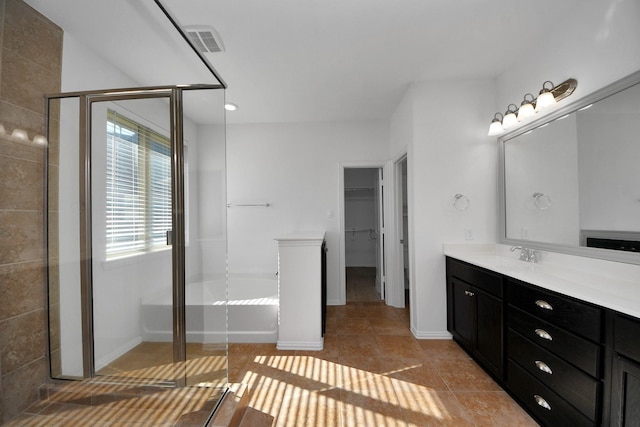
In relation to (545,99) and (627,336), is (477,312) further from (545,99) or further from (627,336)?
(545,99)

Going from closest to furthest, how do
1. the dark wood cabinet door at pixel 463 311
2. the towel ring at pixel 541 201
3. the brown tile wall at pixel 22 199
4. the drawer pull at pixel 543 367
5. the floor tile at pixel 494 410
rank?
the brown tile wall at pixel 22 199, the drawer pull at pixel 543 367, the floor tile at pixel 494 410, the towel ring at pixel 541 201, the dark wood cabinet door at pixel 463 311

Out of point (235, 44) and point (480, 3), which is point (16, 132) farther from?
point (480, 3)

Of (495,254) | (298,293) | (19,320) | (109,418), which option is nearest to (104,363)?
(109,418)

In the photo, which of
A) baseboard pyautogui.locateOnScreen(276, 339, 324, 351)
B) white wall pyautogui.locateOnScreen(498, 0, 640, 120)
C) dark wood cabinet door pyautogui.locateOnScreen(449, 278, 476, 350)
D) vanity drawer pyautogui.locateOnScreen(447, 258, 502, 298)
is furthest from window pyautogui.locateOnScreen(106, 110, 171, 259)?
white wall pyautogui.locateOnScreen(498, 0, 640, 120)

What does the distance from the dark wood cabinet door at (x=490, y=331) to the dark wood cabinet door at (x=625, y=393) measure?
2.41ft

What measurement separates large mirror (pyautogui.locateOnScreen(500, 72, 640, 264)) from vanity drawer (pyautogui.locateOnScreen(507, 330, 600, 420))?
0.70 metres

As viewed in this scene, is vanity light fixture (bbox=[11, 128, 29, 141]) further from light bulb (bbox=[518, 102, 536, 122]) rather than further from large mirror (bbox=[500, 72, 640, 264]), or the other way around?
light bulb (bbox=[518, 102, 536, 122])

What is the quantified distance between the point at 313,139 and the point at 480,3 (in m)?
2.40

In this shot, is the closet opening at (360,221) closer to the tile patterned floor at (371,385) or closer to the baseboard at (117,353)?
the tile patterned floor at (371,385)

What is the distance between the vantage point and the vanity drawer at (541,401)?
4.27ft

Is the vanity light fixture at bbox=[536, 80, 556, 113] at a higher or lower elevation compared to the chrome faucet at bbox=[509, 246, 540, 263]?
higher

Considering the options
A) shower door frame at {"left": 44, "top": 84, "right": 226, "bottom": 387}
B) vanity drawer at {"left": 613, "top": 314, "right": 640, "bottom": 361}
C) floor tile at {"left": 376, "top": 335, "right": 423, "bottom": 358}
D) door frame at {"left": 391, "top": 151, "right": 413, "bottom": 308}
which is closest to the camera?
shower door frame at {"left": 44, "top": 84, "right": 226, "bottom": 387}

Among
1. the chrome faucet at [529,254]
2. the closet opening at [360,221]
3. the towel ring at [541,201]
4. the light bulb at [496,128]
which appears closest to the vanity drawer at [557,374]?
the chrome faucet at [529,254]

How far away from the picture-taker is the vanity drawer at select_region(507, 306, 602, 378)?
47.8 inches
